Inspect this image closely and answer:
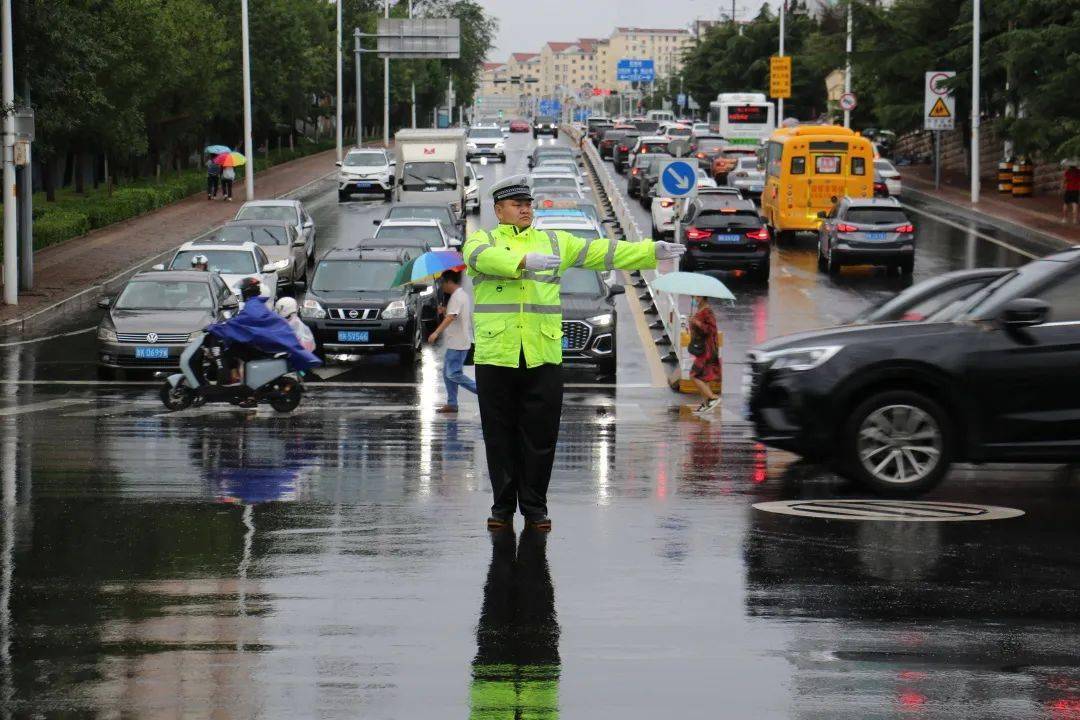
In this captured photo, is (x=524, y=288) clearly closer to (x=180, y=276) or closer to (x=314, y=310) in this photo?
(x=180, y=276)

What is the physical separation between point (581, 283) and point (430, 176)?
91.3 feet

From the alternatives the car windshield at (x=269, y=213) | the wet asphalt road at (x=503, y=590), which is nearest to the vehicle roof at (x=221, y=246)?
the car windshield at (x=269, y=213)

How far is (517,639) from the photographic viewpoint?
7105 millimetres

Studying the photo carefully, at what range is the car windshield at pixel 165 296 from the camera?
75.4 ft

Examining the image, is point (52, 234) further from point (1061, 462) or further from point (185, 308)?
point (1061, 462)

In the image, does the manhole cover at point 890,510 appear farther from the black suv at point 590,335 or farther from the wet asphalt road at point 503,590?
the black suv at point 590,335

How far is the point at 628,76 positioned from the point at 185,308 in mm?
145761

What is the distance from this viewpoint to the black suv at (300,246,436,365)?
79.2ft

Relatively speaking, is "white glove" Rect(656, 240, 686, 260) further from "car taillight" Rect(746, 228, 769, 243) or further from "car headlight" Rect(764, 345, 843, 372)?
"car taillight" Rect(746, 228, 769, 243)

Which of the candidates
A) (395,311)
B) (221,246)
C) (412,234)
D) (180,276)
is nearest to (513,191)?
(180,276)

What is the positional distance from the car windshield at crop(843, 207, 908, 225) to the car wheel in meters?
26.4

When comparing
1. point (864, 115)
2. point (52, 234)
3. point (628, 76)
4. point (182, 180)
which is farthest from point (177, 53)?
point (628, 76)

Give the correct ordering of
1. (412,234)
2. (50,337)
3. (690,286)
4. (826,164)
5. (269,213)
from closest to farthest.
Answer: (690,286), (50,337), (412,234), (269,213), (826,164)

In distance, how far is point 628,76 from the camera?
16525 centimetres
